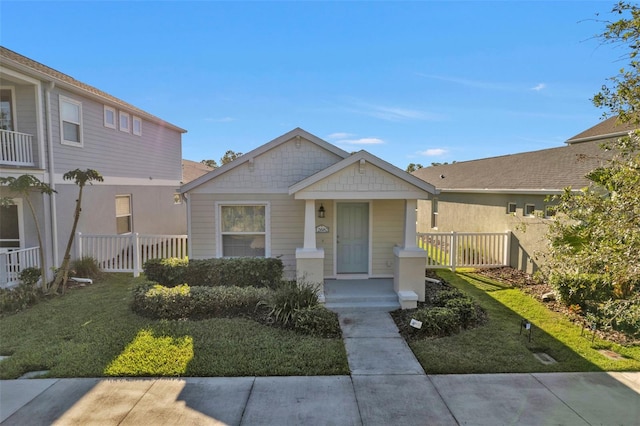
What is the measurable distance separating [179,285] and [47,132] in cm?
634

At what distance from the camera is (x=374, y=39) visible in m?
11.4

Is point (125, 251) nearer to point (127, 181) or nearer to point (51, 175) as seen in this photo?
point (51, 175)

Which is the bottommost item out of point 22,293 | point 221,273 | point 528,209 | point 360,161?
point 22,293

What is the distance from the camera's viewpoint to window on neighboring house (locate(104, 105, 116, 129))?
13187 millimetres

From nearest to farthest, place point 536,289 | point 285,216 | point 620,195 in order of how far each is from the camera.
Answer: point 620,195, point 536,289, point 285,216

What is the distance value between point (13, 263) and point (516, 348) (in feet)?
41.1

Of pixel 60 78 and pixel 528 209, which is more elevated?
pixel 60 78

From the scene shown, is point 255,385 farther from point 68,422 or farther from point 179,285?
point 179,285

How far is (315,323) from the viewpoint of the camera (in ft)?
22.8

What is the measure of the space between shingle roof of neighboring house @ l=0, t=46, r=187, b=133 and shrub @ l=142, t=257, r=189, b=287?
6.06 m

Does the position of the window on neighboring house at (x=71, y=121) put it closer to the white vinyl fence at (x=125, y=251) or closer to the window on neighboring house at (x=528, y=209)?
the white vinyl fence at (x=125, y=251)

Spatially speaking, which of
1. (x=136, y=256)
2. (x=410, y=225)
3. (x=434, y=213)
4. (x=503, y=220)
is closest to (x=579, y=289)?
(x=410, y=225)

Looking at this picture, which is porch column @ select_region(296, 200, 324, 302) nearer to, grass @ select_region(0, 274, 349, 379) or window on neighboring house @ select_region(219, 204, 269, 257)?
window on neighboring house @ select_region(219, 204, 269, 257)

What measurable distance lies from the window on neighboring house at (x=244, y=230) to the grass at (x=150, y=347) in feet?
10.1
